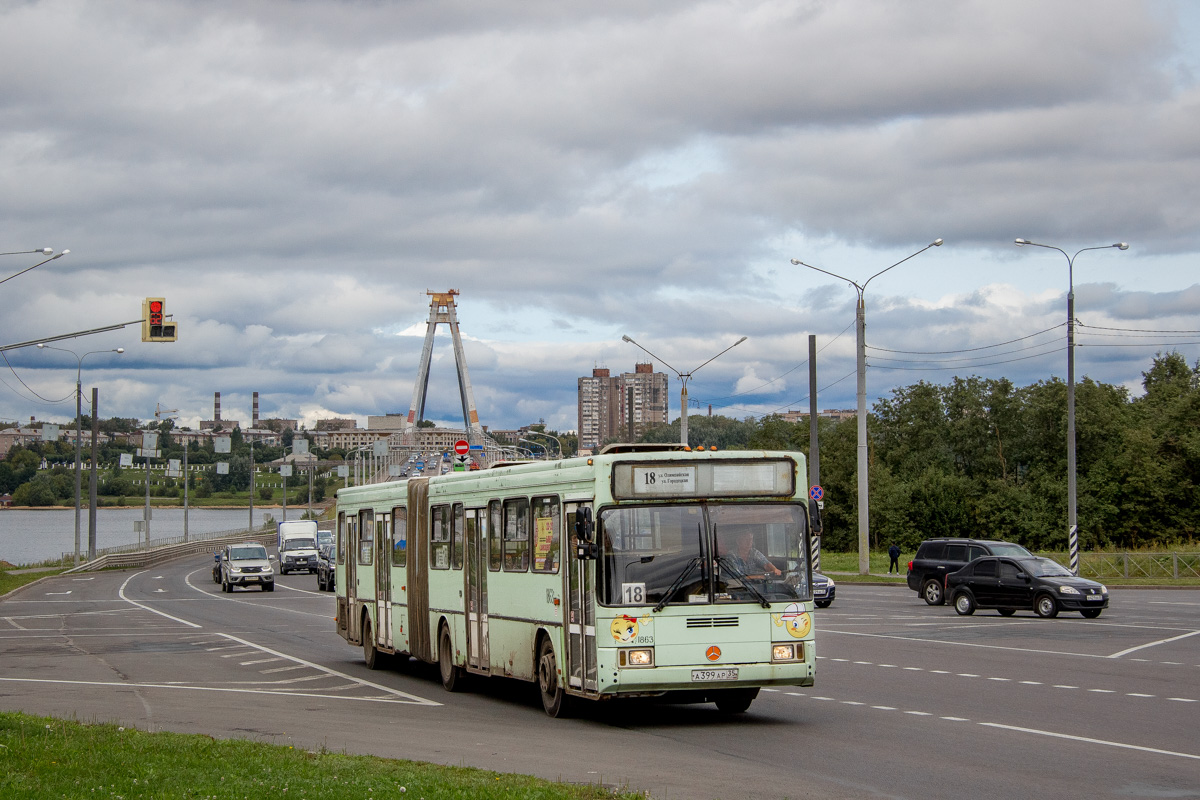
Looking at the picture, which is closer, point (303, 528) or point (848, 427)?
point (303, 528)

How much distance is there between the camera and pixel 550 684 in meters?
14.3

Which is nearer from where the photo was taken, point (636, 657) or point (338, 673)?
point (636, 657)

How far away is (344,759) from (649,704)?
5476 millimetres

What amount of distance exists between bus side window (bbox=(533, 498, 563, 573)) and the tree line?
54585mm

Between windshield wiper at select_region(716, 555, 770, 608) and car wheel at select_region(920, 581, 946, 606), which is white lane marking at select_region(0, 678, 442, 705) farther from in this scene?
car wheel at select_region(920, 581, 946, 606)

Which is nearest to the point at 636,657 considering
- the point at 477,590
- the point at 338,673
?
the point at 477,590

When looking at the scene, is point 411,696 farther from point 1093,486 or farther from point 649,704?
point 1093,486

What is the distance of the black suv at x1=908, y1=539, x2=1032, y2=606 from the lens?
3447 cm

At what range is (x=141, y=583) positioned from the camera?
194 feet

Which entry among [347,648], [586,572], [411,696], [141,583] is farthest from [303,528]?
[586,572]

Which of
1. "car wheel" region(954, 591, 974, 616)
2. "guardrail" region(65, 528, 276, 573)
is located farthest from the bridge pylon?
"car wheel" region(954, 591, 974, 616)

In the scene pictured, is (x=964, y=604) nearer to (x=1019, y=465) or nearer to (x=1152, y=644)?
(x=1152, y=644)

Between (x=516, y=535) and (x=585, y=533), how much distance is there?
9.00 ft

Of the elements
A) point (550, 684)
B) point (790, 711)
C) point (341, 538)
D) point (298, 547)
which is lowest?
point (298, 547)
